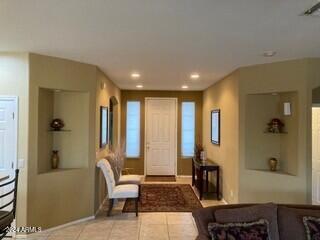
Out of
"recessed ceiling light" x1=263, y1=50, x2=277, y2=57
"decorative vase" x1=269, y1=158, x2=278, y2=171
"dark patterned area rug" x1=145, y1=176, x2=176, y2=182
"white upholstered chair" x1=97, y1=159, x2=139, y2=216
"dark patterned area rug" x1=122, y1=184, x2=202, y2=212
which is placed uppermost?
"recessed ceiling light" x1=263, y1=50, x2=277, y2=57

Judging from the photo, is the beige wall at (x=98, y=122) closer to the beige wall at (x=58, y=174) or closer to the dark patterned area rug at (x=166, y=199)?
the beige wall at (x=58, y=174)

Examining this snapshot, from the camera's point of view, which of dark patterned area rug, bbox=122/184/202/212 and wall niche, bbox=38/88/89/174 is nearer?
wall niche, bbox=38/88/89/174

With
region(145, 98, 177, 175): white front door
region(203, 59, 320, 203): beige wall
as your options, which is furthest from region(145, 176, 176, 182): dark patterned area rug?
region(203, 59, 320, 203): beige wall

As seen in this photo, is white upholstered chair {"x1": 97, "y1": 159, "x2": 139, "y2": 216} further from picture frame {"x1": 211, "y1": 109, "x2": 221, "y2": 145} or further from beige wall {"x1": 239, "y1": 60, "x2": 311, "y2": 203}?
Answer: picture frame {"x1": 211, "y1": 109, "x2": 221, "y2": 145}

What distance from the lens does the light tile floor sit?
14.0 ft

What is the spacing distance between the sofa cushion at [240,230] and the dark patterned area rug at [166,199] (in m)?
3.27

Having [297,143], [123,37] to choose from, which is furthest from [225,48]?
[297,143]

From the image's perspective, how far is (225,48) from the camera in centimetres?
386

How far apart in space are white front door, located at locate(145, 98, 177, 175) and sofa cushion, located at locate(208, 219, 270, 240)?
6721 millimetres

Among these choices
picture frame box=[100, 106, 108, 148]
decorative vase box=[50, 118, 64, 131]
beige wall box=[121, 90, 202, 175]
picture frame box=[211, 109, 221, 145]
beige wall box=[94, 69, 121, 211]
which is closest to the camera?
decorative vase box=[50, 118, 64, 131]

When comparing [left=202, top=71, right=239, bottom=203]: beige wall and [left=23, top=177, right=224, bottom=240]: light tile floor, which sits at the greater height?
[left=202, top=71, right=239, bottom=203]: beige wall

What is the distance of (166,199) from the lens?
21.2ft

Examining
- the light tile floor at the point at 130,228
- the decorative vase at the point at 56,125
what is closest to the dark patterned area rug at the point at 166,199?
the light tile floor at the point at 130,228

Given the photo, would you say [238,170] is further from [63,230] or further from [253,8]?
[253,8]
